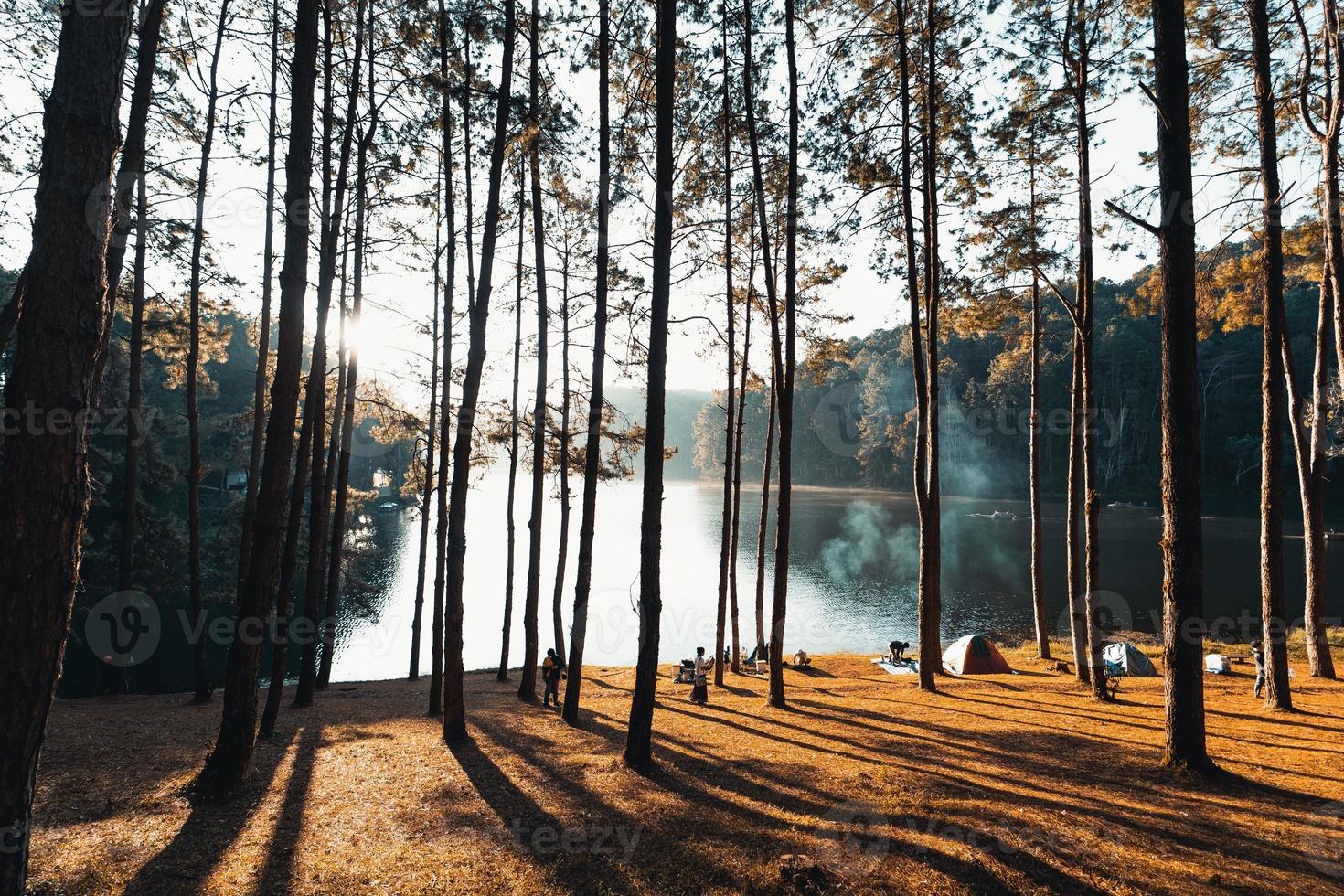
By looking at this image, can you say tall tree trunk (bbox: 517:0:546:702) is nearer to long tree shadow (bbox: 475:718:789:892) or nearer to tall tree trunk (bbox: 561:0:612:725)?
tall tree trunk (bbox: 561:0:612:725)

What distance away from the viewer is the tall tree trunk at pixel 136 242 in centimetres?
810

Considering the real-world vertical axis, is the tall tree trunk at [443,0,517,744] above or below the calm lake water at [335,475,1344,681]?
above

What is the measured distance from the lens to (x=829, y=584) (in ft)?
115

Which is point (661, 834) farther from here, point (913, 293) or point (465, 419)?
point (913, 293)

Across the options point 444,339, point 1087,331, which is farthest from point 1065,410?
point 444,339

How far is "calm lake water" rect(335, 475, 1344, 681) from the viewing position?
24922mm

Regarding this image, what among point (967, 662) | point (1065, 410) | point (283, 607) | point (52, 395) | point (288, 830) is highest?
point (1065, 410)

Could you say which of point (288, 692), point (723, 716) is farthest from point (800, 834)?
point (288, 692)

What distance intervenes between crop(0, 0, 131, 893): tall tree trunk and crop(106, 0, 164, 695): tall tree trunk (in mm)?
3128

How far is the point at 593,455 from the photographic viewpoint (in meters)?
10.5

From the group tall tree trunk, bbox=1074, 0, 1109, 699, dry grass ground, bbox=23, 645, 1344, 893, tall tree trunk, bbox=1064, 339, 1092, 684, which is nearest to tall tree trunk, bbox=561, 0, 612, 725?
dry grass ground, bbox=23, 645, 1344, 893

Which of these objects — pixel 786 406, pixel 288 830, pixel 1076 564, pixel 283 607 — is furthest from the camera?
pixel 1076 564

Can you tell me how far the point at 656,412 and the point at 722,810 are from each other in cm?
423

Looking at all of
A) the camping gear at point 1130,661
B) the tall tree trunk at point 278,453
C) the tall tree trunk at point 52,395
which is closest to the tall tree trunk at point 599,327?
the tall tree trunk at point 278,453
